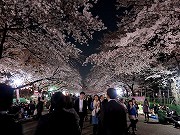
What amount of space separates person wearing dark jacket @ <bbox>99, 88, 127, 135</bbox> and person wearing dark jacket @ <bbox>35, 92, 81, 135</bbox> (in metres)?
1.58

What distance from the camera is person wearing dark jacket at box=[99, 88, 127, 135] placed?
5.20m

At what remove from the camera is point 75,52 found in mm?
12656

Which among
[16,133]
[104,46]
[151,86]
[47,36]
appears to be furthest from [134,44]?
[151,86]

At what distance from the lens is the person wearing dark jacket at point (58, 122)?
11.3ft

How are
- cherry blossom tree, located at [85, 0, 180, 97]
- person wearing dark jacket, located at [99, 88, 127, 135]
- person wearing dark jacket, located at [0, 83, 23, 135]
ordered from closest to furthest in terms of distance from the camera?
person wearing dark jacket, located at [0, 83, 23, 135], person wearing dark jacket, located at [99, 88, 127, 135], cherry blossom tree, located at [85, 0, 180, 97]

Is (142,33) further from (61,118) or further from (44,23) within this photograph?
(61,118)

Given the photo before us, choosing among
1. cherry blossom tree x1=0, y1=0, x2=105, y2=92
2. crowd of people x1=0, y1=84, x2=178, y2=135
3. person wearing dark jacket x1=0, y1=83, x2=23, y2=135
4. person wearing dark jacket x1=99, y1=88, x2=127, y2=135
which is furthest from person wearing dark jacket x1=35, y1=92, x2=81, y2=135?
cherry blossom tree x1=0, y1=0, x2=105, y2=92

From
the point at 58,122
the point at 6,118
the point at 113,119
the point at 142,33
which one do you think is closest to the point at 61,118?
the point at 58,122

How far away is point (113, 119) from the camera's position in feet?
17.2

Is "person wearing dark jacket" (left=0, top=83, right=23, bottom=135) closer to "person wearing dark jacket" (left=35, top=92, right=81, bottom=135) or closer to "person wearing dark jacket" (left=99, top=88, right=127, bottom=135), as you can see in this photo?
"person wearing dark jacket" (left=35, top=92, right=81, bottom=135)

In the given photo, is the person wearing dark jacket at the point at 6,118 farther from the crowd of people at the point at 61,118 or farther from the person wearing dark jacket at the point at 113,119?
the person wearing dark jacket at the point at 113,119

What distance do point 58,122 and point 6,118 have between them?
98cm

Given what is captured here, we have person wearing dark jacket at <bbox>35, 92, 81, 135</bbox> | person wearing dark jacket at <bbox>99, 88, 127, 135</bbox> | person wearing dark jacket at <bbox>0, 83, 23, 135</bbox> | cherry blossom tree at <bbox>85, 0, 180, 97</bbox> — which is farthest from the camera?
cherry blossom tree at <bbox>85, 0, 180, 97</bbox>

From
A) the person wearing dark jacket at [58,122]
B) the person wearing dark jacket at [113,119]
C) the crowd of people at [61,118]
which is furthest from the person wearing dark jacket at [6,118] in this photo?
the person wearing dark jacket at [113,119]
